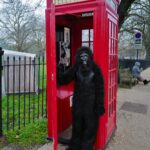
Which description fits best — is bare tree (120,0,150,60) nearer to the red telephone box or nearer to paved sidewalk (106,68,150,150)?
paved sidewalk (106,68,150,150)

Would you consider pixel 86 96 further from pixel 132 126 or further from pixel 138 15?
pixel 138 15

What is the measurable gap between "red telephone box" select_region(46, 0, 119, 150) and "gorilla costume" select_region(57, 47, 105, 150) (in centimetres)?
24

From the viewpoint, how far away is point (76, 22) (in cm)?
479

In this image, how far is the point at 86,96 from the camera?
144 inches

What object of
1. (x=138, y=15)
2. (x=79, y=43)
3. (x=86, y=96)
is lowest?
(x=86, y=96)

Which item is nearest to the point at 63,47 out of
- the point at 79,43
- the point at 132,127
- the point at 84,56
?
the point at 79,43

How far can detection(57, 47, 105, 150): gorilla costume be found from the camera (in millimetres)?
3637

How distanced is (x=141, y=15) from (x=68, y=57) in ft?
50.1

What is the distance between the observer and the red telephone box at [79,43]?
3705mm

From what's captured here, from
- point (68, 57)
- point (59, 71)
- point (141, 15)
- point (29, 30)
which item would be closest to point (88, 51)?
point (59, 71)

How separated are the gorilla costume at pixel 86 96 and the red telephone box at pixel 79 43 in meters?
0.24

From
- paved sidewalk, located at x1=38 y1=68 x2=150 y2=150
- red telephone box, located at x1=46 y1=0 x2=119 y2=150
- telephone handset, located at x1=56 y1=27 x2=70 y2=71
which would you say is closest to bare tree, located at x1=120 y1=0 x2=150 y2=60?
paved sidewalk, located at x1=38 y1=68 x2=150 y2=150

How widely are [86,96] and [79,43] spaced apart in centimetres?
153

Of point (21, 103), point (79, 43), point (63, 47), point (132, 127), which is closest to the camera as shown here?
point (63, 47)
